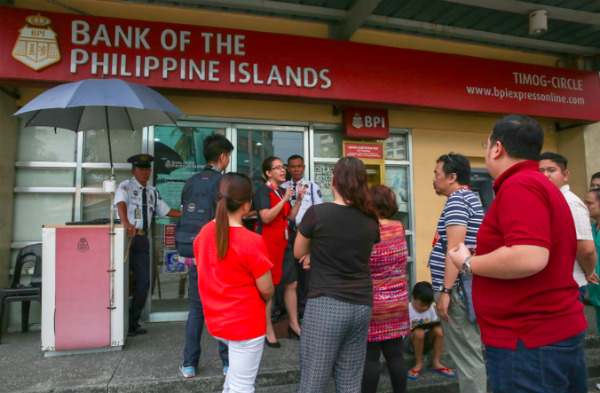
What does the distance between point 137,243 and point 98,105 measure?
1.63m

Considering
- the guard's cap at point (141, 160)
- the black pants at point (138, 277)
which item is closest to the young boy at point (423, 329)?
the black pants at point (138, 277)

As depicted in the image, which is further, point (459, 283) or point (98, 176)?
point (98, 176)

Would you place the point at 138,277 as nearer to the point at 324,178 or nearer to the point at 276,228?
the point at 276,228

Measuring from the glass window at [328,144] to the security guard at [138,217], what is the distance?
2.22 metres

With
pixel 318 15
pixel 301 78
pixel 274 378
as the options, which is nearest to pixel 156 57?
pixel 301 78

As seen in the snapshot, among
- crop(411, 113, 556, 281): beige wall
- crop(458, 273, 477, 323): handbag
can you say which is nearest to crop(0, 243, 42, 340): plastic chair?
crop(458, 273, 477, 323): handbag

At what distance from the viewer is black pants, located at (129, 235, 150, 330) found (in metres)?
4.32

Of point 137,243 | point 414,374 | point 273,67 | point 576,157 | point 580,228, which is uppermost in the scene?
point 273,67

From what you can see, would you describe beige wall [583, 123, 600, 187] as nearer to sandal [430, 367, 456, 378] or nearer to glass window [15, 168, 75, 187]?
sandal [430, 367, 456, 378]

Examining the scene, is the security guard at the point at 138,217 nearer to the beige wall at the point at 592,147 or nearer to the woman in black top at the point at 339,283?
the woman in black top at the point at 339,283

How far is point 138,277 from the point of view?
4.39 meters

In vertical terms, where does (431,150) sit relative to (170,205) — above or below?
above

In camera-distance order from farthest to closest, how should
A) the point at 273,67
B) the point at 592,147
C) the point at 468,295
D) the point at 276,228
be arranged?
1. the point at 592,147
2. the point at 273,67
3. the point at 276,228
4. the point at 468,295

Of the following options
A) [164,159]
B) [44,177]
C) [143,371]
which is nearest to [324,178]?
[164,159]
